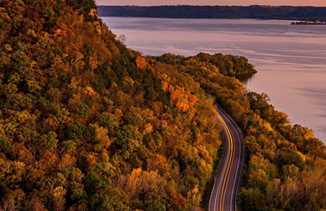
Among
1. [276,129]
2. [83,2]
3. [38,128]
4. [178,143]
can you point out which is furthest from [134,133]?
[276,129]

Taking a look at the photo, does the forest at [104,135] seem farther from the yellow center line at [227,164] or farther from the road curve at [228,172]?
the yellow center line at [227,164]

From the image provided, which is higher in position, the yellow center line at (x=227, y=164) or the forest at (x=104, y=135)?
the forest at (x=104, y=135)

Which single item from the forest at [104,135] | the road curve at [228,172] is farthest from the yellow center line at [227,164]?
the forest at [104,135]

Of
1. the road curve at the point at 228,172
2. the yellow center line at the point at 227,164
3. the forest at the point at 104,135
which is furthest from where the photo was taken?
the yellow center line at the point at 227,164

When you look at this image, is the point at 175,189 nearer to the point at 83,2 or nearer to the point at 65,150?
the point at 65,150

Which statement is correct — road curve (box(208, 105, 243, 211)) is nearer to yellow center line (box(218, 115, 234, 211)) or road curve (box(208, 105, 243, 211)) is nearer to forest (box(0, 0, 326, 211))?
yellow center line (box(218, 115, 234, 211))

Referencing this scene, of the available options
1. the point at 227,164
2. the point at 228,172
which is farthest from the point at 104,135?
the point at 227,164

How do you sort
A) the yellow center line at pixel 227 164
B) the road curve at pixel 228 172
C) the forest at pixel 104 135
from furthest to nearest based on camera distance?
the yellow center line at pixel 227 164 → the road curve at pixel 228 172 → the forest at pixel 104 135

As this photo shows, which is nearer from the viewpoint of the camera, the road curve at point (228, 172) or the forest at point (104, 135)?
the forest at point (104, 135)

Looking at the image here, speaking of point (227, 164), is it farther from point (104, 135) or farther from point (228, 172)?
point (104, 135)
